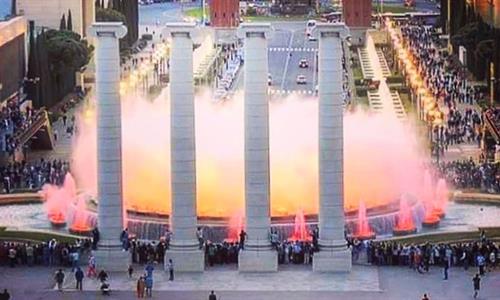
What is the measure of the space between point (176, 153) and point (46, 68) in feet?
175

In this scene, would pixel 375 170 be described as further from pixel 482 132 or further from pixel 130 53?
pixel 130 53

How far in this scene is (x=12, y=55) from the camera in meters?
118

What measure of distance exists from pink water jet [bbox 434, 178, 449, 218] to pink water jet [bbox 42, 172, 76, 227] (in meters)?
15.9

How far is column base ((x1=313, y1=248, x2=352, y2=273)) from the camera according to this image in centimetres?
7262

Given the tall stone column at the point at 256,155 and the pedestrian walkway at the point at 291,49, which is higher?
the pedestrian walkway at the point at 291,49

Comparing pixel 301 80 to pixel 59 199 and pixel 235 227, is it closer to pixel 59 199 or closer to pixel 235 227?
pixel 59 199

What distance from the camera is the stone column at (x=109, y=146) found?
72.5m

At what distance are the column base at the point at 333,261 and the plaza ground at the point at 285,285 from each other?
0.41 m

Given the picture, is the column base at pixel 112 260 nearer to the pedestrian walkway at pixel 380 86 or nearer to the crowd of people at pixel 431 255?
the crowd of people at pixel 431 255

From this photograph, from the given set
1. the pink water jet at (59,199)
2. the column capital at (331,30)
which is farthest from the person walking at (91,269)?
the column capital at (331,30)

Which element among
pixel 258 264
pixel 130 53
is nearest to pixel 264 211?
pixel 258 264

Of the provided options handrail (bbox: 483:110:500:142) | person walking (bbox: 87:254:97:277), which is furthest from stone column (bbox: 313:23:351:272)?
handrail (bbox: 483:110:500:142)

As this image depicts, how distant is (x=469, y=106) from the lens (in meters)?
129

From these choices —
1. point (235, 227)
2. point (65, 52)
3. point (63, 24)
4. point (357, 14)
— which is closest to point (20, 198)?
point (235, 227)
